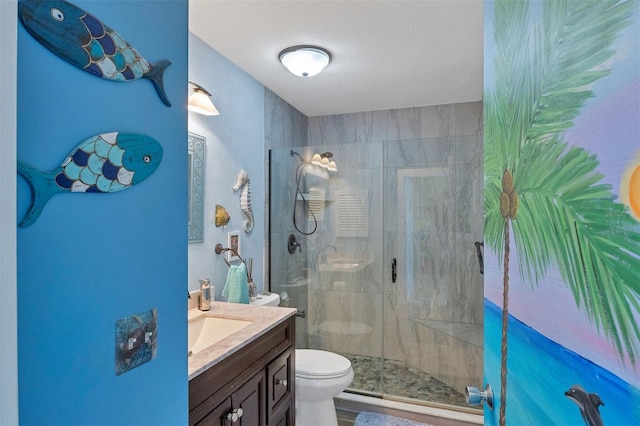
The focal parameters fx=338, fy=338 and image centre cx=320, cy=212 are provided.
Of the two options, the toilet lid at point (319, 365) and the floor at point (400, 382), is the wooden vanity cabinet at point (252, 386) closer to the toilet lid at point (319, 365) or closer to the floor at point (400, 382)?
the toilet lid at point (319, 365)

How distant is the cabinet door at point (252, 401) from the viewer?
1.42 meters

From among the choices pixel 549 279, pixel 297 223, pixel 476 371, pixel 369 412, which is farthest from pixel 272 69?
pixel 476 371

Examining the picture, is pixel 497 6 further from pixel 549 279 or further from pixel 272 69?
pixel 272 69

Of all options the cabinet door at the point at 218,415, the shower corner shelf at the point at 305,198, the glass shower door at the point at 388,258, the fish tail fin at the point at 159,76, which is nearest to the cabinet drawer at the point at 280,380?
the cabinet door at the point at 218,415

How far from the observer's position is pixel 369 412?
2.63 metres

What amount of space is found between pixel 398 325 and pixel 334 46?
7.91 ft

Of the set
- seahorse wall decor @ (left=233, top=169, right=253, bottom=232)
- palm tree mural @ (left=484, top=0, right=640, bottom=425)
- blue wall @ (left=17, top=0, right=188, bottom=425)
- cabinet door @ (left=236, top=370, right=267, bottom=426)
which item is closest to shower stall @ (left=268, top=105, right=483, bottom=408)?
seahorse wall decor @ (left=233, top=169, right=253, bottom=232)

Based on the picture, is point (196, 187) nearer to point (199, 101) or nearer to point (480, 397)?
point (199, 101)

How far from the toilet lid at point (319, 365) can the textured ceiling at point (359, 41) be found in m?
2.07

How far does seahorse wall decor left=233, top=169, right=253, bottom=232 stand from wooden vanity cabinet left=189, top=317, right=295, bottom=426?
35.3 inches

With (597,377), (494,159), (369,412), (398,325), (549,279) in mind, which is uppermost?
(494,159)

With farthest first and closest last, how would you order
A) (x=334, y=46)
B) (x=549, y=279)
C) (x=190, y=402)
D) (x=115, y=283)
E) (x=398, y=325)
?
1. (x=398, y=325)
2. (x=334, y=46)
3. (x=190, y=402)
4. (x=115, y=283)
5. (x=549, y=279)

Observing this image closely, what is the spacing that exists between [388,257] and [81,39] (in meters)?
2.78

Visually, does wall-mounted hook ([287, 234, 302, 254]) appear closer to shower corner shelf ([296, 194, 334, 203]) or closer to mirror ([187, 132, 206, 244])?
shower corner shelf ([296, 194, 334, 203])
